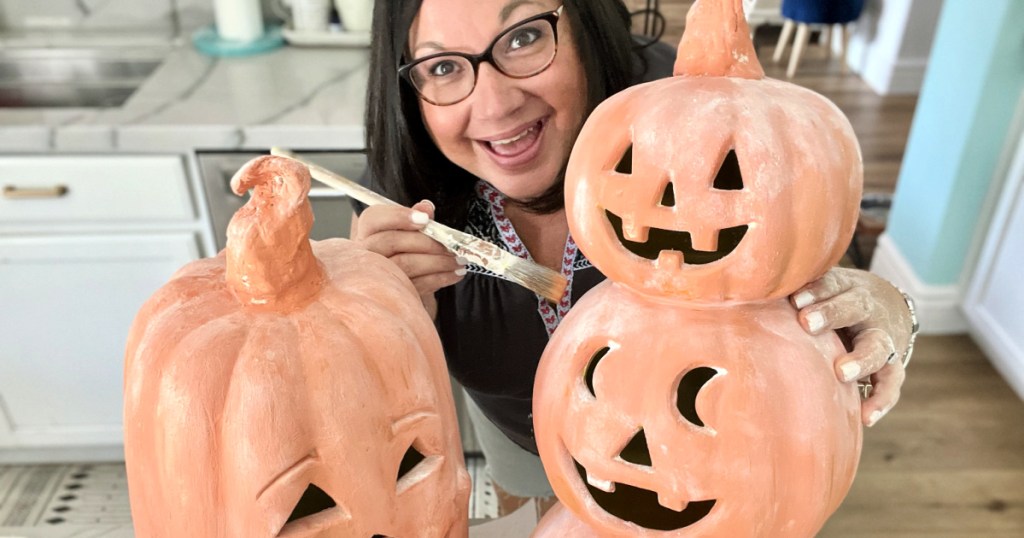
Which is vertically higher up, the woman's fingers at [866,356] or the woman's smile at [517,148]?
the woman's fingers at [866,356]

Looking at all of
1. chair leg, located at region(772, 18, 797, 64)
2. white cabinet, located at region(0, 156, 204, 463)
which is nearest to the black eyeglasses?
white cabinet, located at region(0, 156, 204, 463)

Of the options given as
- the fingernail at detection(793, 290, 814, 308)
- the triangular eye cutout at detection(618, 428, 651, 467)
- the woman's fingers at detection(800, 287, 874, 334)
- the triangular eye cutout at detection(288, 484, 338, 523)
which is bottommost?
the triangular eye cutout at detection(288, 484, 338, 523)

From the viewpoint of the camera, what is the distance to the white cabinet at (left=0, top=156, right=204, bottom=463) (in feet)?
4.66

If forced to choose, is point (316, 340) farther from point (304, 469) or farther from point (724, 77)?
point (724, 77)

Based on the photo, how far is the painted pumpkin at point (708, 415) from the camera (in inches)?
17.6

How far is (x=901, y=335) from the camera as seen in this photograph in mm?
559

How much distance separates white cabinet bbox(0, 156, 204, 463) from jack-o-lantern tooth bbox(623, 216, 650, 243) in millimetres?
1198

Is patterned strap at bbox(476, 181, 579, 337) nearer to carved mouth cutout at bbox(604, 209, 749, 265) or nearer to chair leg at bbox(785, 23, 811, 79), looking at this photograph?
carved mouth cutout at bbox(604, 209, 749, 265)

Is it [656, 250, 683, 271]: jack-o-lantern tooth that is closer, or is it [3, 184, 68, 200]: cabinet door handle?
[656, 250, 683, 271]: jack-o-lantern tooth

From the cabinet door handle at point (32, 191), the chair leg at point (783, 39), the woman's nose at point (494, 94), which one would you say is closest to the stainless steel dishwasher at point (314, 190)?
the cabinet door handle at point (32, 191)

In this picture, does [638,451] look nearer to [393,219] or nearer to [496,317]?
[393,219]

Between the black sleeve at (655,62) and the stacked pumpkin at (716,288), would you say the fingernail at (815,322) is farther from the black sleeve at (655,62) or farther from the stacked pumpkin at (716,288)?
the black sleeve at (655,62)

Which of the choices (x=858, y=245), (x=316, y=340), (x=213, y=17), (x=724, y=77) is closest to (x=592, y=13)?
(x=724, y=77)

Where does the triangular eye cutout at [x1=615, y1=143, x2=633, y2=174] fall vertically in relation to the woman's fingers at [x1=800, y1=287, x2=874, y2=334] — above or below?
above
